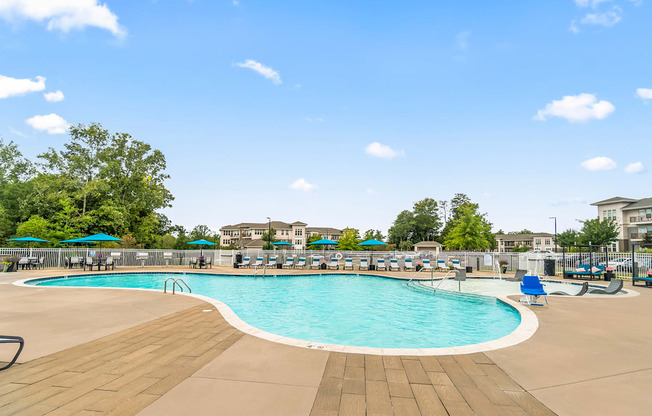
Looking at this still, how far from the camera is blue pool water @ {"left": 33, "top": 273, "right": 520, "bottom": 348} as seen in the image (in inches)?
297

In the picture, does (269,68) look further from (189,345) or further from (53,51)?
(189,345)

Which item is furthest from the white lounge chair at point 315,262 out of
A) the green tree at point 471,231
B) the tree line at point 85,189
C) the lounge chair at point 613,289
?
the green tree at point 471,231

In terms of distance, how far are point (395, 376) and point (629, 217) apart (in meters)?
62.8

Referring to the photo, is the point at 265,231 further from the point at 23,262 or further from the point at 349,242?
the point at 23,262

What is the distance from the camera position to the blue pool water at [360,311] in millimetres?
7535

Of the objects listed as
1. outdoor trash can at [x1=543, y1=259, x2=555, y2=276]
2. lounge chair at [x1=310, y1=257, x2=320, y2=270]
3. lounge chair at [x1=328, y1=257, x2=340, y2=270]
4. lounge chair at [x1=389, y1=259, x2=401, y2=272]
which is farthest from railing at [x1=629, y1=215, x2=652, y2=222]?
lounge chair at [x1=310, y1=257, x2=320, y2=270]

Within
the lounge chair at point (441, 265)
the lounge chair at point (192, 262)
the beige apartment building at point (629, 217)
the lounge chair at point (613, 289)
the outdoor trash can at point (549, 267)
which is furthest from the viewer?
the beige apartment building at point (629, 217)

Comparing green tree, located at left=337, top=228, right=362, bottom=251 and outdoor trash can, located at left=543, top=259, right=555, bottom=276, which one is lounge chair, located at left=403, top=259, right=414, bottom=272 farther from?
green tree, located at left=337, top=228, right=362, bottom=251

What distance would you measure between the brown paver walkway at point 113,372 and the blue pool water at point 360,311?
9.59 feet

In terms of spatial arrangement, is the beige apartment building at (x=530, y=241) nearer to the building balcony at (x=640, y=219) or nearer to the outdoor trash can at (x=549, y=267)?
the building balcony at (x=640, y=219)

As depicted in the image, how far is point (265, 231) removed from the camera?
255 ft

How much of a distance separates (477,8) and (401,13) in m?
3.37

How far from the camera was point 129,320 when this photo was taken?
21.0 feet

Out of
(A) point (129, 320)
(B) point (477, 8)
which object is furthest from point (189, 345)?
(B) point (477, 8)
